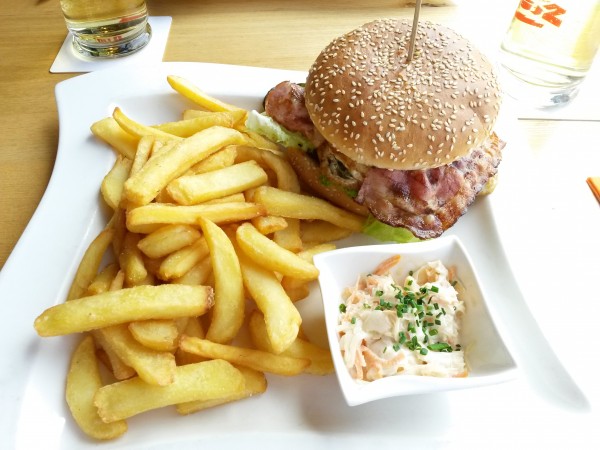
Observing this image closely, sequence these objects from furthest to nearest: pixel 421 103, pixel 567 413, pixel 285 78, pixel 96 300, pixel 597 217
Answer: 1. pixel 285 78
2. pixel 597 217
3. pixel 421 103
4. pixel 567 413
5. pixel 96 300

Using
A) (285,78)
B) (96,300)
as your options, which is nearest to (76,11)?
(285,78)

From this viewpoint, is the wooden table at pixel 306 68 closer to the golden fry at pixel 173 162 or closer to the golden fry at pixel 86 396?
the golden fry at pixel 86 396

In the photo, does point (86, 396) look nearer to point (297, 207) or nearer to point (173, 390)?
point (173, 390)

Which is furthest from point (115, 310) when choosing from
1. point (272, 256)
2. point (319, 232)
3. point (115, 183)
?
point (319, 232)

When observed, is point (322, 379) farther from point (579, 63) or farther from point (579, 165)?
point (579, 63)

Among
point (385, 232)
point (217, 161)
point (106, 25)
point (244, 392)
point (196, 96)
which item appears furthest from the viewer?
point (106, 25)

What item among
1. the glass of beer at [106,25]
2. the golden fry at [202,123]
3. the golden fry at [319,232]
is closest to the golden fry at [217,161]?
the golden fry at [202,123]
